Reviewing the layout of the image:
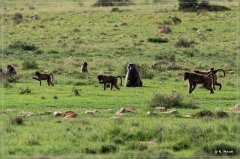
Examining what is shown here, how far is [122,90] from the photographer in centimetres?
2131

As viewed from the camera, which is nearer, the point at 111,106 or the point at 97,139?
the point at 97,139

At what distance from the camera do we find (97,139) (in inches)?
451

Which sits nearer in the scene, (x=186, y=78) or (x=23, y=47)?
(x=186, y=78)

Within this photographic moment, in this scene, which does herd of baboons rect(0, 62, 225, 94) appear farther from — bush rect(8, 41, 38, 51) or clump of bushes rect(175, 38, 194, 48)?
clump of bushes rect(175, 38, 194, 48)

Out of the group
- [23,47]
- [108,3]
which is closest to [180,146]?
[23,47]

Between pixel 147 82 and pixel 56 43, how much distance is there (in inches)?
715

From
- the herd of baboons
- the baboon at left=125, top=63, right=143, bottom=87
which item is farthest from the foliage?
the baboon at left=125, top=63, right=143, bottom=87

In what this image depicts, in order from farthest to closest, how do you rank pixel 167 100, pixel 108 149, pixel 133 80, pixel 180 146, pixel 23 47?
pixel 23 47 → pixel 133 80 → pixel 167 100 → pixel 180 146 → pixel 108 149

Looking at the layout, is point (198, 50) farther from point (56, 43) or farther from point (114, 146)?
point (114, 146)

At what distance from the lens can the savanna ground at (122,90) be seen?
36.3 ft

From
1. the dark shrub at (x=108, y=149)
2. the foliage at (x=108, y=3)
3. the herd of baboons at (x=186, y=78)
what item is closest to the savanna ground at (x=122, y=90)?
the dark shrub at (x=108, y=149)

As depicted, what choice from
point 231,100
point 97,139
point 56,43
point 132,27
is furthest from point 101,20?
point 97,139

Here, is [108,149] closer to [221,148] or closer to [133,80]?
[221,148]

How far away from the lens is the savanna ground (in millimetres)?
11070
